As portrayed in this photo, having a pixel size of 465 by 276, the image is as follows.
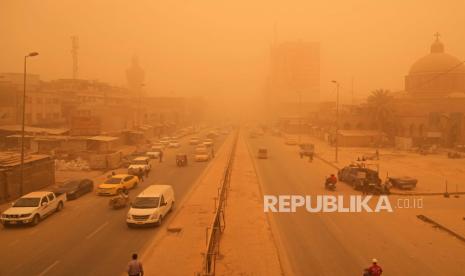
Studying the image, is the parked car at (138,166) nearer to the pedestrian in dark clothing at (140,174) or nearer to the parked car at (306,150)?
the pedestrian in dark clothing at (140,174)

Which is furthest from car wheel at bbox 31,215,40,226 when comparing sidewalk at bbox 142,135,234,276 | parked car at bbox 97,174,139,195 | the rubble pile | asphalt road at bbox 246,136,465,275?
the rubble pile

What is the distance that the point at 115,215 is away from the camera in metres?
20.1

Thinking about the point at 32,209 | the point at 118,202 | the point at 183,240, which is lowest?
the point at 183,240

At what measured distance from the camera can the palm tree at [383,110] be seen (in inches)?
2675

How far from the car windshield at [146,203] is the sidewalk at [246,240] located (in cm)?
326

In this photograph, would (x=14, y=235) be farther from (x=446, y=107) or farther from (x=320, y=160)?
(x=446, y=107)

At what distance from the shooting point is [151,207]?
59.8ft

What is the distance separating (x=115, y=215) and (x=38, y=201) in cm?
349

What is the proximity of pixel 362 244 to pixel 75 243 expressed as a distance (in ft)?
35.2

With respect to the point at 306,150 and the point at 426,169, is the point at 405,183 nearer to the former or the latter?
the point at 426,169

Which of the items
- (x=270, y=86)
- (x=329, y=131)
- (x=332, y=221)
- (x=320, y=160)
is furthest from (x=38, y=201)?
(x=270, y=86)

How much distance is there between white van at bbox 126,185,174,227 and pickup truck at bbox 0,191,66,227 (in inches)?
166

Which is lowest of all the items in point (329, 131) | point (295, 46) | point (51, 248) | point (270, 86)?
point (51, 248)

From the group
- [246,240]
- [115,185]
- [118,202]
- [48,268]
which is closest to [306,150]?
[115,185]
